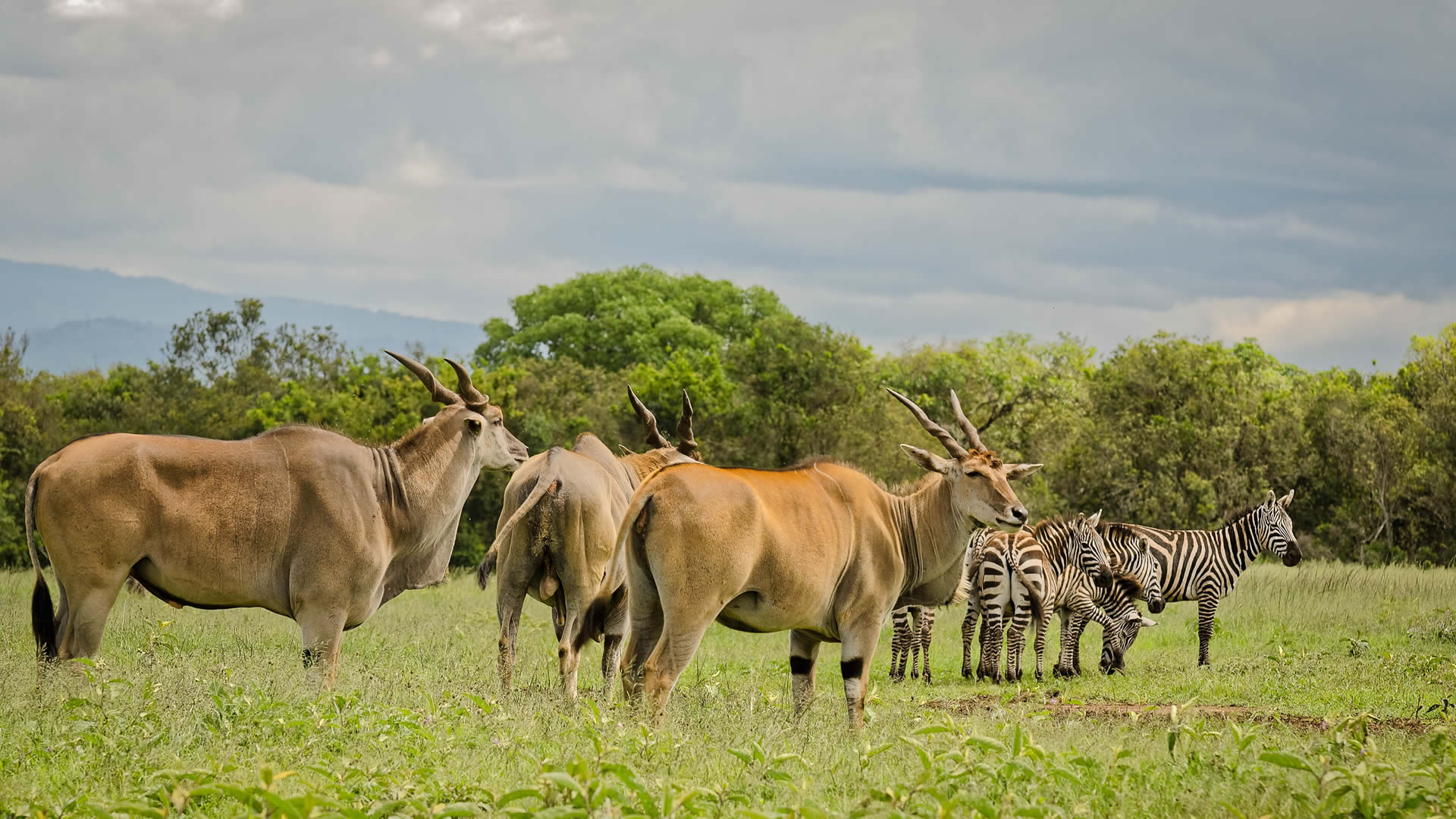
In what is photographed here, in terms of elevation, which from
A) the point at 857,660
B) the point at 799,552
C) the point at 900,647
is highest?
the point at 799,552

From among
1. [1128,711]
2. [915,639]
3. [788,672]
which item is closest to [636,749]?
[1128,711]

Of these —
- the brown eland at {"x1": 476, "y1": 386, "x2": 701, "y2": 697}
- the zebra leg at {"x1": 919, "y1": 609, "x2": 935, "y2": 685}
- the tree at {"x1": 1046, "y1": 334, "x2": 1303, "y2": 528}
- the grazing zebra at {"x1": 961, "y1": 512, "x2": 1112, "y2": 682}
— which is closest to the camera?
the brown eland at {"x1": 476, "y1": 386, "x2": 701, "y2": 697}

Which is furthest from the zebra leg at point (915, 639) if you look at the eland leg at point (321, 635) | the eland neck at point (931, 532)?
the eland leg at point (321, 635)

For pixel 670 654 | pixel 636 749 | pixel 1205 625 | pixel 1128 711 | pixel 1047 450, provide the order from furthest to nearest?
pixel 1047 450 < pixel 1205 625 < pixel 1128 711 < pixel 670 654 < pixel 636 749

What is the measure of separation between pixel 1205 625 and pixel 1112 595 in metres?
A: 1.05

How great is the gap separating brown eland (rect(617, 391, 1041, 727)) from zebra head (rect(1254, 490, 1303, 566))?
753cm

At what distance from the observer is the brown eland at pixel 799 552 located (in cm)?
783

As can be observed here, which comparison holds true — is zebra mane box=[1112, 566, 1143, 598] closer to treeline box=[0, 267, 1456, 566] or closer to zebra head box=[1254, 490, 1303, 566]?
zebra head box=[1254, 490, 1303, 566]

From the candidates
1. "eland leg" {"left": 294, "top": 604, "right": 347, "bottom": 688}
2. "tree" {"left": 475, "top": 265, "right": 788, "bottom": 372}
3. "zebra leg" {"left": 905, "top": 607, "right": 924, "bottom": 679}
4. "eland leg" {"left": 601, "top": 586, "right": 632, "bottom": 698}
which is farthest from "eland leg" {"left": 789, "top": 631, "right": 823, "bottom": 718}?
"tree" {"left": 475, "top": 265, "right": 788, "bottom": 372}

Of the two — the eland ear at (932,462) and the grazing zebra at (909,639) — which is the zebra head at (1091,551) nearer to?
the grazing zebra at (909,639)

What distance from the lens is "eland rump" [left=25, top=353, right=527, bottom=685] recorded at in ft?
25.8

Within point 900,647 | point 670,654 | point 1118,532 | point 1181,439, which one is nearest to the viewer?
point 670,654

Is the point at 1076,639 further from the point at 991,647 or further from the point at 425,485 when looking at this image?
the point at 425,485

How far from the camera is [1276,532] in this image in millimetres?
15898
